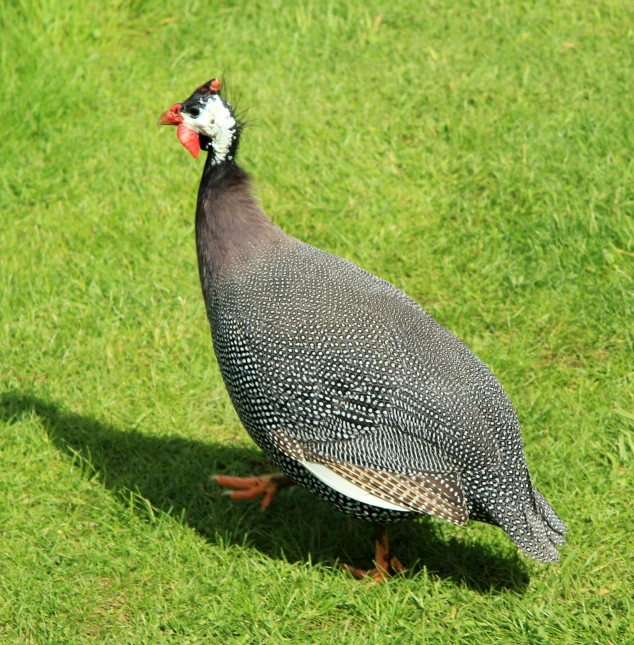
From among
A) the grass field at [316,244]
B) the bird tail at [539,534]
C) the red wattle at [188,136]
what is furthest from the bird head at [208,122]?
the bird tail at [539,534]

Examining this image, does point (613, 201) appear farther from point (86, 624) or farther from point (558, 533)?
point (86, 624)

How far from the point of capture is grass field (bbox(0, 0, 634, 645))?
3592 mm

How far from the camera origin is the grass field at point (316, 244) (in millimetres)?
3592

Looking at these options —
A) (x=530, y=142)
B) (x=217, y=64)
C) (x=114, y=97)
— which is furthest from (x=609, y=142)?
(x=114, y=97)

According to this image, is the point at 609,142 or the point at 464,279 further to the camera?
the point at 609,142

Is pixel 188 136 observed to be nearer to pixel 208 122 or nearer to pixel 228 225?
pixel 208 122

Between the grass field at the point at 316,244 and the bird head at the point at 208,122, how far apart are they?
1.32 meters

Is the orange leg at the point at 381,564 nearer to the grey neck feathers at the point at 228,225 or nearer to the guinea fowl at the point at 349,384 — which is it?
the guinea fowl at the point at 349,384

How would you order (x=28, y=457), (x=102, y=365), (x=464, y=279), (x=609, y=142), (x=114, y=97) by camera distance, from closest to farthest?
(x=28, y=457)
(x=102, y=365)
(x=464, y=279)
(x=609, y=142)
(x=114, y=97)

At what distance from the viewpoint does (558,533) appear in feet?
11.2

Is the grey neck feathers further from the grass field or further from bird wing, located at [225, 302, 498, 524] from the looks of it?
the grass field

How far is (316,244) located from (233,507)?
5.95 ft

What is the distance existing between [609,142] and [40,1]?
12.3 ft

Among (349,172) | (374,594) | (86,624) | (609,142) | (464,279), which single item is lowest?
(86,624)
